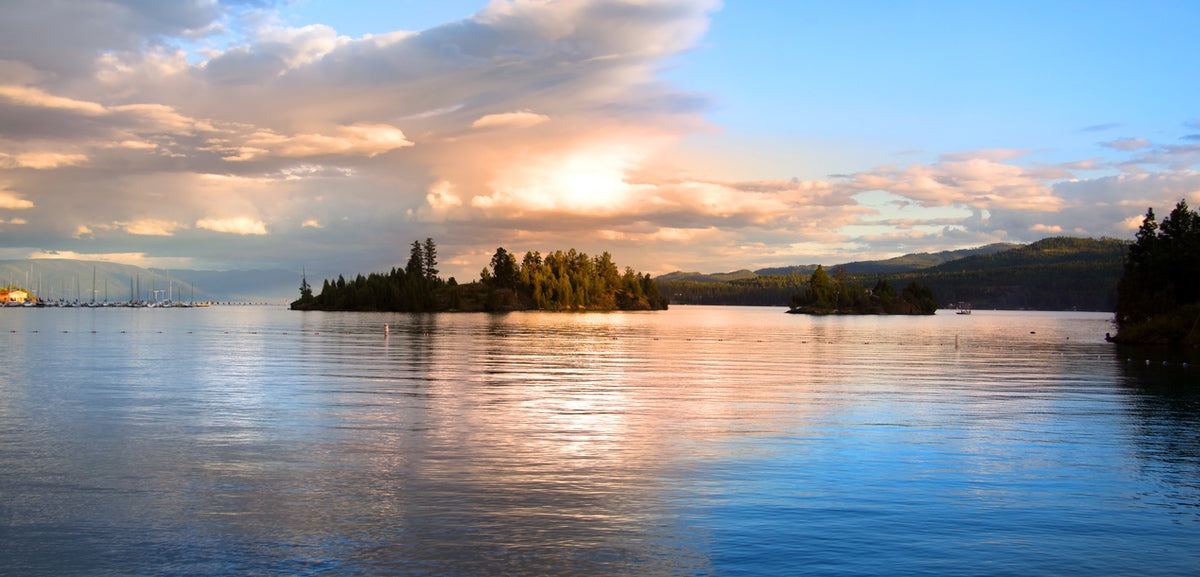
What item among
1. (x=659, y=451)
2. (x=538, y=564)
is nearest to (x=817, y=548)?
(x=538, y=564)

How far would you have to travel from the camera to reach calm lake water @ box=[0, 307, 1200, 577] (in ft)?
51.2

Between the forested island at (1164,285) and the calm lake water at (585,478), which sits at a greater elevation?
the forested island at (1164,285)

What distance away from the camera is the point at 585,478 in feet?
72.1

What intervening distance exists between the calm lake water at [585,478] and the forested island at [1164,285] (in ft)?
211

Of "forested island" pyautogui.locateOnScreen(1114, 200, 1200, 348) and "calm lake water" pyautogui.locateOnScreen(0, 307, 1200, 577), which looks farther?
"forested island" pyautogui.locateOnScreen(1114, 200, 1200, 348)

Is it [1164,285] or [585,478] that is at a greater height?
[1164,285]

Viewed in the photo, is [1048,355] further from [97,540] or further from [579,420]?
[97,540]

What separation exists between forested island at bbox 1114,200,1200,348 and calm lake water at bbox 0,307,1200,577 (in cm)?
6437

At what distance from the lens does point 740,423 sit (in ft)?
105

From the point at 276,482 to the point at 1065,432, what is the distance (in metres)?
27.1

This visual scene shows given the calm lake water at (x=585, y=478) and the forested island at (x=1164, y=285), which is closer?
the calm lake water at (x=585, y=478)

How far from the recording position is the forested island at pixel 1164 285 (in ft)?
335

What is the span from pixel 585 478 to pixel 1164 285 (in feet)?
382

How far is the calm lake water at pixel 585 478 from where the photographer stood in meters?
15.6
